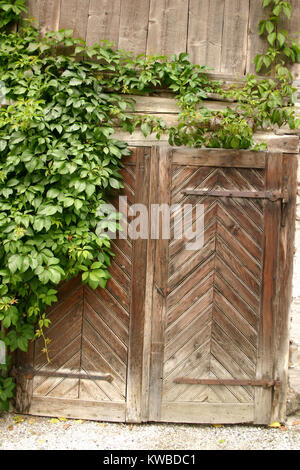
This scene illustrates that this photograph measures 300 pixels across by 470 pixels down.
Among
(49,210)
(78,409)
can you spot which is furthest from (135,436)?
(49,210)

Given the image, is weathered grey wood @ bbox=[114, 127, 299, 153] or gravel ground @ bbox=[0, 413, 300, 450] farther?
weathered grey wood @ bbox=[114, 127, 299, 153]

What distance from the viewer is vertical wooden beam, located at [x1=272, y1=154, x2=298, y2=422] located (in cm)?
338

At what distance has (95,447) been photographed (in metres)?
3.11

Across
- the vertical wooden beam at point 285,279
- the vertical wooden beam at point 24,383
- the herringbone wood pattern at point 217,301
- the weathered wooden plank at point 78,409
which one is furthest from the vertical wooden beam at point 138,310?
the vertical wooden beam at point 285,279

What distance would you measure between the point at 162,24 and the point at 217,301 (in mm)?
2415

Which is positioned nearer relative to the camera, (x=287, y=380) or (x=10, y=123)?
(x=10, y=123)

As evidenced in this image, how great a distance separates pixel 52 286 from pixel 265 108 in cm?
231

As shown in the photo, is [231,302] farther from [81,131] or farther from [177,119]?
[81,131]

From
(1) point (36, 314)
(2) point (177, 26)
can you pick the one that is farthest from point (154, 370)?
(2) point (177, 26)

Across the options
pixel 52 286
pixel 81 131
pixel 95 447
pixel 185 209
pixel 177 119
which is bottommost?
pixel 95 447

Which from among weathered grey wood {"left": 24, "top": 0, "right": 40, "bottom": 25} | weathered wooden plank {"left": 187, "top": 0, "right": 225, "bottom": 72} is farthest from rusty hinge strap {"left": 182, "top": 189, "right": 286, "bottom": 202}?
weathered grey wood {"left": 24, "top": 0, "right": 40, "bottom": 25}

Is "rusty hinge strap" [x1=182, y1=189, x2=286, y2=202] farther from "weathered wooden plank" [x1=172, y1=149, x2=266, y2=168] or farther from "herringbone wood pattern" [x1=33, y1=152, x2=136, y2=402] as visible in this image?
"herringbone wood pattern" [x1=33, y1=152, x2=136, y2=402]

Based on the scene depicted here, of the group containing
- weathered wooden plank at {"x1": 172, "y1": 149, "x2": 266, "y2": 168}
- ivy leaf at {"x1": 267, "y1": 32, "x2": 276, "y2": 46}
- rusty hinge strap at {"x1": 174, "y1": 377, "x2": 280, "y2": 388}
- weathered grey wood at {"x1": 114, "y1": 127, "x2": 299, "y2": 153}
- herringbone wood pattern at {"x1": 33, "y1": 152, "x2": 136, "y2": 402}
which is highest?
ivy leaf at {"x1": 267, "y1": 32, "x2": 276, "y2": 46}

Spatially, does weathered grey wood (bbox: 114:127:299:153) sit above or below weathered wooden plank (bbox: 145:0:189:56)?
below
